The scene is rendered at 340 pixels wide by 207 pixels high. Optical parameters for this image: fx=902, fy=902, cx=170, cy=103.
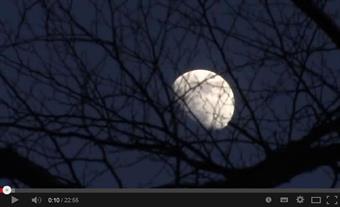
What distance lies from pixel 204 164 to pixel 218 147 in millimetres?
157

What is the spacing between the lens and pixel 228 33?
558cm
